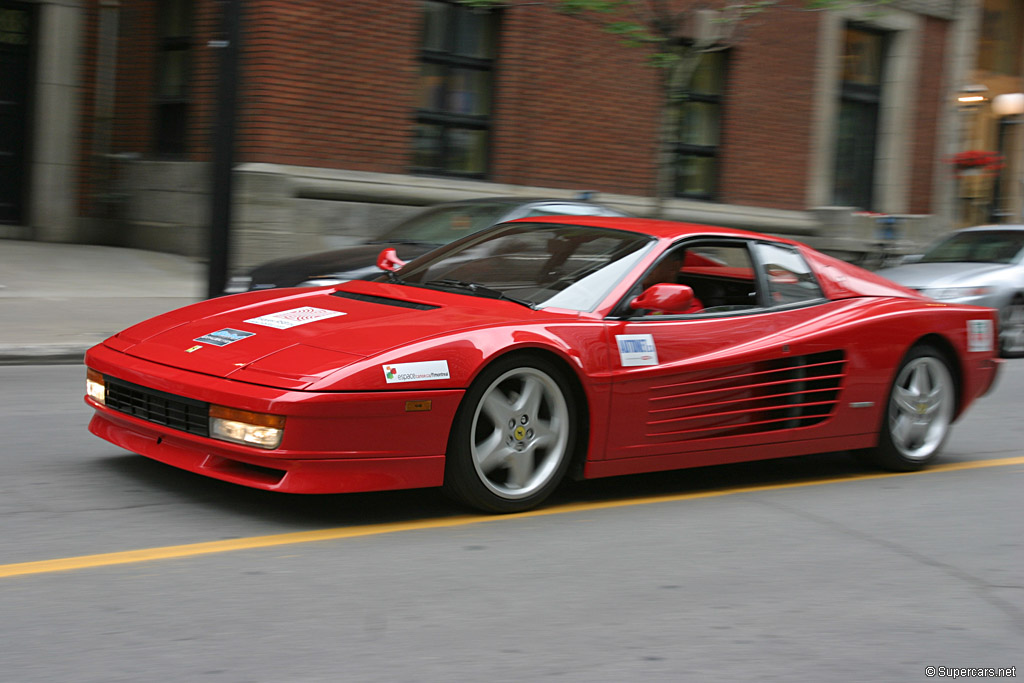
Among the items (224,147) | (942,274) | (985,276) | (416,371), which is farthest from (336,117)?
(416,371)

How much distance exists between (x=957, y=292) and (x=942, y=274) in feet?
1.51

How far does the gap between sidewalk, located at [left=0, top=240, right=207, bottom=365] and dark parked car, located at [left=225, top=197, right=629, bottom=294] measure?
60cm

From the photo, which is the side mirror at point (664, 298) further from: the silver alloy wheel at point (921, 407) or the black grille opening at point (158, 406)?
→ the black grille opening at point (158, 406)

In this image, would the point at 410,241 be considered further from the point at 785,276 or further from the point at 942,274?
the point at 942,274

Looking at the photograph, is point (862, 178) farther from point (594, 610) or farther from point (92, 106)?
point (594, 610)

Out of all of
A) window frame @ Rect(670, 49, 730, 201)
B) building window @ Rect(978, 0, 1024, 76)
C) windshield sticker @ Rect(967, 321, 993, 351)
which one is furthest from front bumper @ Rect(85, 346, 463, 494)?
building window @ Rect(978, 0, 1024, 76)

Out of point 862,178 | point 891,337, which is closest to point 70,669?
point 891,337

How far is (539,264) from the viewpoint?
5578mm

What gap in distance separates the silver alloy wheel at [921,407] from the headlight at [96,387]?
3.80 meters

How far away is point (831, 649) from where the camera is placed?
363 centimetres

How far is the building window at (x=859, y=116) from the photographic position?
20641mm

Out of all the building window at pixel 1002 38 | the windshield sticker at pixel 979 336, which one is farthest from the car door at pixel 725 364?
the building window at pixel 1002 38

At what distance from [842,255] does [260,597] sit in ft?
57.4

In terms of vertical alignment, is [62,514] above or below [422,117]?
below
